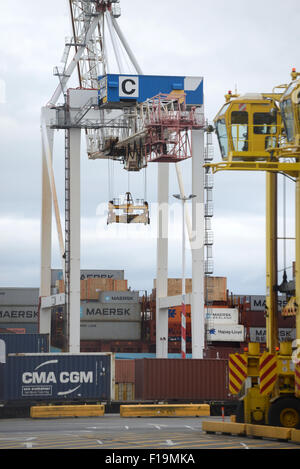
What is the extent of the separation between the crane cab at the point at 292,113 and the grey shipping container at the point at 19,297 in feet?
165

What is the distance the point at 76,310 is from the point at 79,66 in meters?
16.2

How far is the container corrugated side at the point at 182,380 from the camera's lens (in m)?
44.4

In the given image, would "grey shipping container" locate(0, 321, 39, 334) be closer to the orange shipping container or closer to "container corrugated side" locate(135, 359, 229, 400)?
the orange shipping container

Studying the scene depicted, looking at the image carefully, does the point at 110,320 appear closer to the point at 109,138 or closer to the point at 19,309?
the point at 19,309

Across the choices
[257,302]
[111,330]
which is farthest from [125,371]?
[257,302]

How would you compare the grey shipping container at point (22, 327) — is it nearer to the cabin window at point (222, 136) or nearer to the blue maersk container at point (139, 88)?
the blue maersk container at point (139, 88)

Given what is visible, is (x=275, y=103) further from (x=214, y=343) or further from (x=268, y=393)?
(x=214, y=343)

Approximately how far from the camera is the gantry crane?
46.8m

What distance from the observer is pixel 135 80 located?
1917 inches

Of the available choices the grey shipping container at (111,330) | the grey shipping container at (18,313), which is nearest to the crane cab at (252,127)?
the grey shipping container at (111,330)

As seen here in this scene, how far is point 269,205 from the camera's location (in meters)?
28.0

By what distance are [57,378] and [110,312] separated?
2531 centimetres

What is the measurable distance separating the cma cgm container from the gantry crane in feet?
26.0
